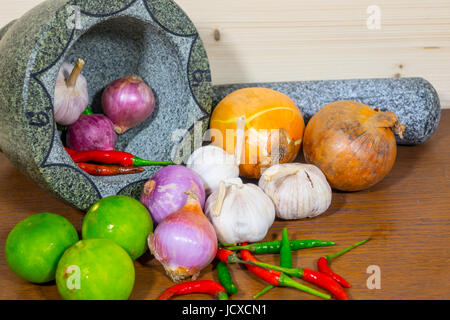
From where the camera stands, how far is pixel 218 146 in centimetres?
102

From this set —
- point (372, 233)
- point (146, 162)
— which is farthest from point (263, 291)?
A: point (146, 162)

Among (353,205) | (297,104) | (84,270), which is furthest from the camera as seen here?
(297,104)

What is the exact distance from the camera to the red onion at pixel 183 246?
0.73 meters

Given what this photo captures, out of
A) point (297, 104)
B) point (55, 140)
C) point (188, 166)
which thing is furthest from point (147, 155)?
point (297, 104)

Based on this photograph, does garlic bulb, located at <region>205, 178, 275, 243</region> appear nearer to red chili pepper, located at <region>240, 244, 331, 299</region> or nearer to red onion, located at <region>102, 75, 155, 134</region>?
red chili pepper, located at <region>240, 244, 331, 299</region>

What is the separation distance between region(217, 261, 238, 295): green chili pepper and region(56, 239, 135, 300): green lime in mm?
127

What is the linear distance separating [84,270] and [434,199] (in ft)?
2.13

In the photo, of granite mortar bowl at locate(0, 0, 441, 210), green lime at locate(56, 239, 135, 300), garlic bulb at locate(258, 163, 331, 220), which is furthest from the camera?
garlic bulb at locate(258, 163, 331, 220)

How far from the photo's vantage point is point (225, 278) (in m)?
0.73

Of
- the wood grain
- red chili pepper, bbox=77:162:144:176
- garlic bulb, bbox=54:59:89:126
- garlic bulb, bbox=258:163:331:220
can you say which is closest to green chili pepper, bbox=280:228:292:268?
garlic bulb, bbox=258:163:331:220

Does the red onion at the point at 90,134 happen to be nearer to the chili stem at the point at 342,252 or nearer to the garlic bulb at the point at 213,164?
the garlic bulb at the point at 213,164

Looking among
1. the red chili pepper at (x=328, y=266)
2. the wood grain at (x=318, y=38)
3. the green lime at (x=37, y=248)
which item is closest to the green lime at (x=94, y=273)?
the green lime at (x=37, y=248)

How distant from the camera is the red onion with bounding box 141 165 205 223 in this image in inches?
→ 33.1
